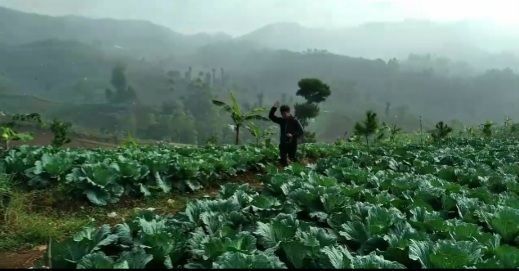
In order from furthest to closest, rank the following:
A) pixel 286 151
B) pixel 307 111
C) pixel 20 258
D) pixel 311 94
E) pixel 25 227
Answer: pixel 311 94
pixel 307 111
pixel 286 151
pixel 25 227
pixel 20 258

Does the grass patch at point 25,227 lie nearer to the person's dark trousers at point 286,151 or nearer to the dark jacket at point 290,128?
the dark jacket at point 290,128

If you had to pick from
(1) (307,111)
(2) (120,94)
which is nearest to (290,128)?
(1) (307,111)

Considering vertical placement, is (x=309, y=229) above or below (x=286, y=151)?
above

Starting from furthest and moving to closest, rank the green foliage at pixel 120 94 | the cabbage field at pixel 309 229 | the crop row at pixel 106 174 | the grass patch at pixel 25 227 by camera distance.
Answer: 1. the green foliage at pixel 120 94
2. the crop row at pixel 106 174
3. the grass patch at pixel 25 227
4. the cabbage field at pixel 309 229

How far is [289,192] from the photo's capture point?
6.07 meters

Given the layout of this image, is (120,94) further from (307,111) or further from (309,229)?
(309,229)

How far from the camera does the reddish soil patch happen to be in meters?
4.67

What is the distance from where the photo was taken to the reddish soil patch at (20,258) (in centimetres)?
467

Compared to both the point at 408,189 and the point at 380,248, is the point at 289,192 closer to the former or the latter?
the point at 408,189

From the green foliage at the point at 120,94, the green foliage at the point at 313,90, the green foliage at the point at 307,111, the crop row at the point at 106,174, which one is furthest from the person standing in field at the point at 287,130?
the green foliage at the point at 120,94

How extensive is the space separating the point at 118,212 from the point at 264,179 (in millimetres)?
2402

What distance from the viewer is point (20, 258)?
497 centimetres

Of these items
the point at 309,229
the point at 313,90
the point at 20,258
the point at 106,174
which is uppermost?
the point at 313,90

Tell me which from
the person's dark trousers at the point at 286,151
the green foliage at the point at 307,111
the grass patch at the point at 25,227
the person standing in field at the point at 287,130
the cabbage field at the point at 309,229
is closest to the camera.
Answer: the cabbage field at the point at 309,229
